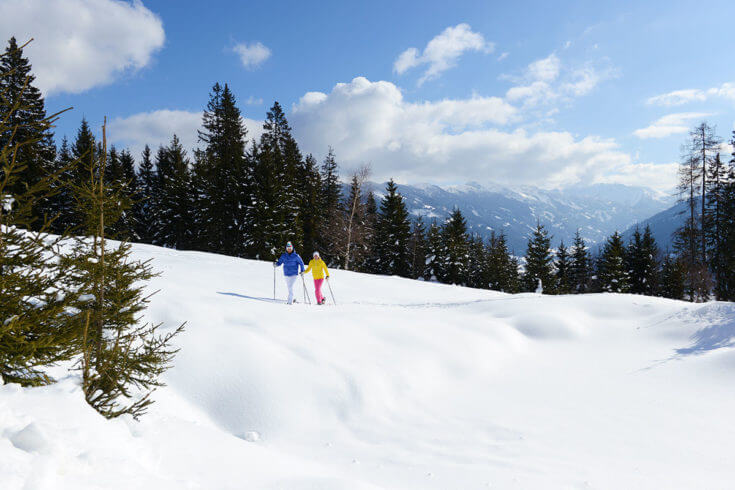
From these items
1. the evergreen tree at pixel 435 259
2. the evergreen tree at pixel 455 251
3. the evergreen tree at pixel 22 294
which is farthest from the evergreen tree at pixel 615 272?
the evergreen tree at pixel 22 294

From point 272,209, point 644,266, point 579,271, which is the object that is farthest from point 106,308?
point 579,271

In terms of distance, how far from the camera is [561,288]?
4647 centimetres

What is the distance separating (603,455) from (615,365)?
5.25 m

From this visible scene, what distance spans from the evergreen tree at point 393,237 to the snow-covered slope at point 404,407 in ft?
94.6

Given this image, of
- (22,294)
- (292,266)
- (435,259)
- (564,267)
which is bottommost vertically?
(22,294)

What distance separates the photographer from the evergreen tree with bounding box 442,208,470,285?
4366 centimetres

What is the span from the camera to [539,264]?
47.0 m

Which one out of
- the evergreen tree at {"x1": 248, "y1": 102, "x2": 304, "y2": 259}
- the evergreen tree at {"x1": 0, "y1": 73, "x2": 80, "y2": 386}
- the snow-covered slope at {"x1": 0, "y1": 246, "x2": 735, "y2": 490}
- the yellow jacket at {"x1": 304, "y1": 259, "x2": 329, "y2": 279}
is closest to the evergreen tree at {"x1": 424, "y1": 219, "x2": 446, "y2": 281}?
the evergreen tree at {"x1": 248, "y1": 102, "x2": 304, "y2": 259}

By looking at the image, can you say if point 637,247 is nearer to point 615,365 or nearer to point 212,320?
point 615,365

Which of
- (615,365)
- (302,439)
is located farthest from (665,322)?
(302,439)

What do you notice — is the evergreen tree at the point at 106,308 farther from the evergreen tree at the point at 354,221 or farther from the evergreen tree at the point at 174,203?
the evergreen tree at the point at 174,203

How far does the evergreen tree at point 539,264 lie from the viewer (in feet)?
151

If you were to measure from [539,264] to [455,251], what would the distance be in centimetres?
1228

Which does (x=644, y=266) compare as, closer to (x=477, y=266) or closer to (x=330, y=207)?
(x=477, y=266)
